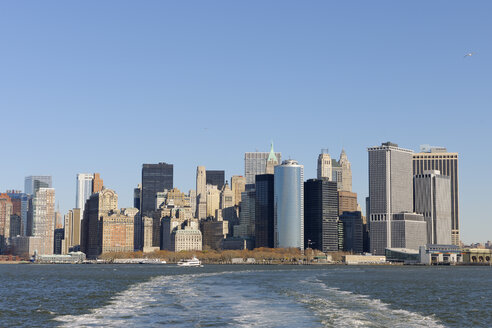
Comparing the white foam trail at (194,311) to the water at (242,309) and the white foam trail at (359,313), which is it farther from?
the white foam trail at (359,313)

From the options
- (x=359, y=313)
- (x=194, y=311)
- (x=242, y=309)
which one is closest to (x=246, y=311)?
(x=242, y=309)

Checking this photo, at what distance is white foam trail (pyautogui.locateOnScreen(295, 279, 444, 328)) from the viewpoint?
7394 cm

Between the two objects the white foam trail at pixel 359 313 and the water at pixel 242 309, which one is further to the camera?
the water at pixel 242 309

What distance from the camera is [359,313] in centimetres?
8275

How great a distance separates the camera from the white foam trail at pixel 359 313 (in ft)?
243

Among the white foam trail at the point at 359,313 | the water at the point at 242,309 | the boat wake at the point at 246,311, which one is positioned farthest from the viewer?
the water at the point at 242,309

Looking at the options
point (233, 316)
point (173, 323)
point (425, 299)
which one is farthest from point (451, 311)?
point (173, 323)

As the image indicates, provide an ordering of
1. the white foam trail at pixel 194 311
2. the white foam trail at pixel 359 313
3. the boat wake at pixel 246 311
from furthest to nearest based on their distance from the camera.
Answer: the white foam trail at pixel 359 313
the boat wake at pixel 246 311
the white foam trail at pixel 194 311

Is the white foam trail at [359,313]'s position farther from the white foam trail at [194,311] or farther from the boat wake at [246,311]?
the white foam trail at [194,311]

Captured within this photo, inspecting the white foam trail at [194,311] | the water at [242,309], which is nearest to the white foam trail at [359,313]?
the water at [242,309]

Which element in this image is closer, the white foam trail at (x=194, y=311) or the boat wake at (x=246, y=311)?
the white foam trail at (x=194, y=311)

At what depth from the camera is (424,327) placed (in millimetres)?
72188

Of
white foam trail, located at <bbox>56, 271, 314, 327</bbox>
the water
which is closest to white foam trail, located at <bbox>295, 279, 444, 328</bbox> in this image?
the water

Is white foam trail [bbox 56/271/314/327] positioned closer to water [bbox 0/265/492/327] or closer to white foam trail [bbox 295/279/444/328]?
water [bbox 0/265/492/327]
